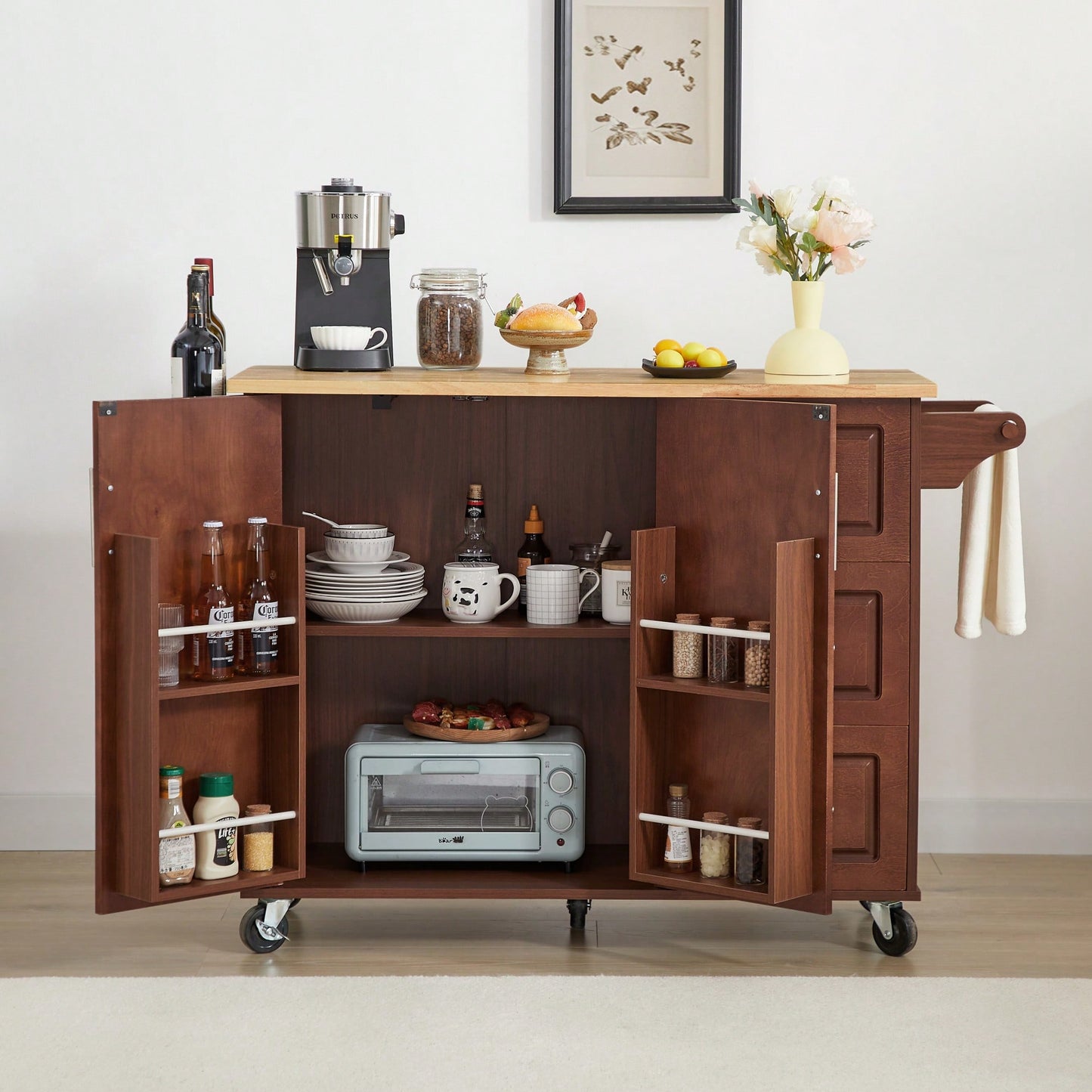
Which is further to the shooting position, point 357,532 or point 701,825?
point 357,532

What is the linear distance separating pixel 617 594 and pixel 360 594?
0.50 meters

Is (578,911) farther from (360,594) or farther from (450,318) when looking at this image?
(450,318)

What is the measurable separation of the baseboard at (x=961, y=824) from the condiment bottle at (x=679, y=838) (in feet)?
3.26

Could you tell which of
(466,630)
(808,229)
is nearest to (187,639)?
(466,630)

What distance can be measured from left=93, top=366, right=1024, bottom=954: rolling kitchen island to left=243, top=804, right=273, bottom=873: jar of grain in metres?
0.03

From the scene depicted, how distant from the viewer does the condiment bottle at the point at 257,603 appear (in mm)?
2467

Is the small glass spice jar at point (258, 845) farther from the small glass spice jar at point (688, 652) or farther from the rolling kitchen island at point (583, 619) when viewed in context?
the small glass spice jar at point (688, 652)

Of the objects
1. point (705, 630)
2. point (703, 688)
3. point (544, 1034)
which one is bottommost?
point (544, 1034)

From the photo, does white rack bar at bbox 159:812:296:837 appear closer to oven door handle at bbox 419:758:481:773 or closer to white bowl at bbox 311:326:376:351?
oven door handle at bbox 419:758:481:773

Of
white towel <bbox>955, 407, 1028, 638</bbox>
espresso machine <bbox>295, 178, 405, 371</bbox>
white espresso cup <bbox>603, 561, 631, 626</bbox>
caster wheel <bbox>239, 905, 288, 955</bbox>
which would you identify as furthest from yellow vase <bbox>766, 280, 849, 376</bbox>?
caster wheel <bbox>239, 905, 288, 955</bbox>

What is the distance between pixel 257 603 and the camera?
2441 millimetres

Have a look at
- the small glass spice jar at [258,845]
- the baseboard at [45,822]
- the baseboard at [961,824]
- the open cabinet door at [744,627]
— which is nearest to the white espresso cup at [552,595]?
the open cabinet door at [744,627]

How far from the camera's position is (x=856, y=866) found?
8.33ft

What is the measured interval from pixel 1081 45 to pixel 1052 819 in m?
1.87
